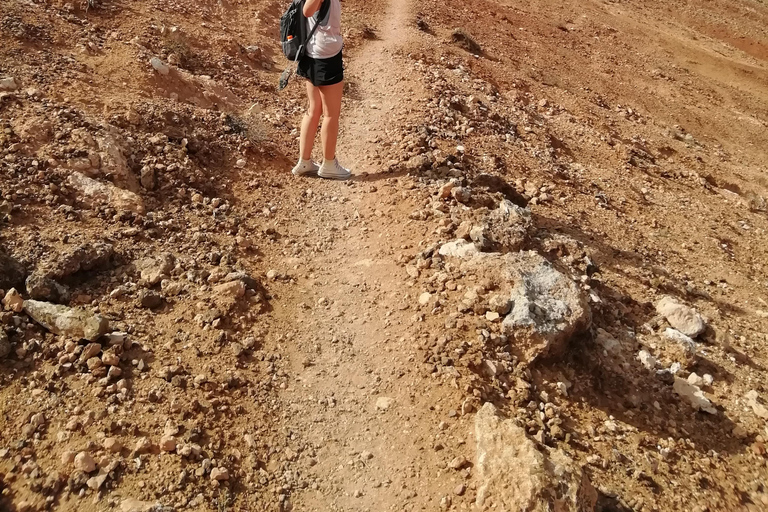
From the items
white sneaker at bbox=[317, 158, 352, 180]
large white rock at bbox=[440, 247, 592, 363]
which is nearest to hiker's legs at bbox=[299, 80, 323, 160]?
white sneaker at bbox=[317, 158, 352, 180]

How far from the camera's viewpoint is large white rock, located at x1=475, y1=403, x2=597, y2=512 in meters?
2.42

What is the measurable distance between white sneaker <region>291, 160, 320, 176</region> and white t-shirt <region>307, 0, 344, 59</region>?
1084mm

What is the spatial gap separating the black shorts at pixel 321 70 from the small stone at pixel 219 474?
285 cm

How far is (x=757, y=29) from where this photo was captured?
52.7 ft

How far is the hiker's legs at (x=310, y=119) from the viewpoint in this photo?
4332 millimetres

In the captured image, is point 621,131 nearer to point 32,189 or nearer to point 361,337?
point 361,337

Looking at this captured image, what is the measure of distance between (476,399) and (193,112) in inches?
147

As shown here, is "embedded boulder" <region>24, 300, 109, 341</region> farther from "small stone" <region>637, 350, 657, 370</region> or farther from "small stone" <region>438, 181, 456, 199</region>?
"small stone" <region>637, 350, 657, 370</region>

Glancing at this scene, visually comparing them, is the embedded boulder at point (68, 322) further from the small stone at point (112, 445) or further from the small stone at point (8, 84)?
the small stone at point (8, 84)

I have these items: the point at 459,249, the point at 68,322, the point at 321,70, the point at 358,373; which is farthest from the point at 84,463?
the point at 321,70

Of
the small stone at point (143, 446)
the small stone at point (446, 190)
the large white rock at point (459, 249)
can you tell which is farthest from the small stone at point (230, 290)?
the small stone at point (446, 190)

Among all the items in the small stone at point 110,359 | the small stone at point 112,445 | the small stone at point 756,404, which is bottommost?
the small stone at point 756,404

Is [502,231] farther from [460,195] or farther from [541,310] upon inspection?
[541,310]

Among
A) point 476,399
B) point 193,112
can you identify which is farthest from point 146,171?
point 476,399
